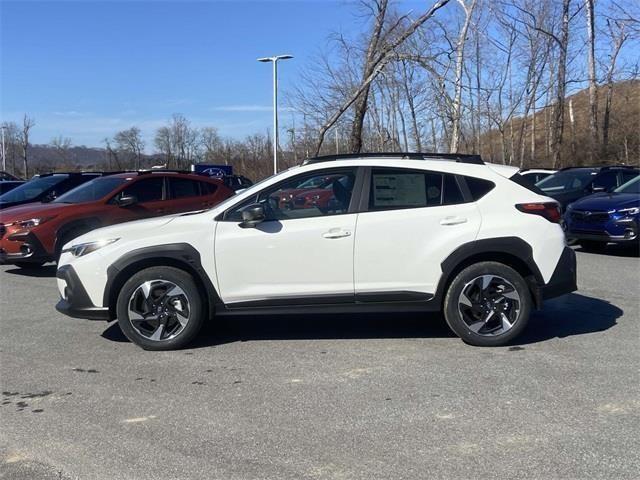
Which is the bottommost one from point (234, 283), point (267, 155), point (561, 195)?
point (234, 283)

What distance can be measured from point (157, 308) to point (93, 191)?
5.51 m

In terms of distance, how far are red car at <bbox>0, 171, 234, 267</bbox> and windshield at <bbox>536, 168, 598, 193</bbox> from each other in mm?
7994

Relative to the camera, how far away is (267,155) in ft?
138

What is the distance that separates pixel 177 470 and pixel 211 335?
8.85ft

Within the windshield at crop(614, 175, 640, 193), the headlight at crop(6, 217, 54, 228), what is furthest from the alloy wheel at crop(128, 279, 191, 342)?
the windshield at crop(614, 175, 640, 193)

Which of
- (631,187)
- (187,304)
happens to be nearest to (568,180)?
(631,187)

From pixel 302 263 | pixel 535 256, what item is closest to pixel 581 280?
pixel 535 256

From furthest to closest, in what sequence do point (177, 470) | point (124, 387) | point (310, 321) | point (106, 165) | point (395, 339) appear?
point (106, 165) < point (310, 321) < point (395, 339) < point (124, 387) < point (177, 470)

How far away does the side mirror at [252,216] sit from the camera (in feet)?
17.2

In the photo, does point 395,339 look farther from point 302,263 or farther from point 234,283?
point 234,283

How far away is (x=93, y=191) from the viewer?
10.1 meters

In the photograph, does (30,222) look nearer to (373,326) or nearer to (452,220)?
(373,326)

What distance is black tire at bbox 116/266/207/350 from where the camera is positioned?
5.32 meters

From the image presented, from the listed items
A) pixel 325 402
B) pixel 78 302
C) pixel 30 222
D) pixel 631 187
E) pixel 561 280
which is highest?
pixel 631 187
